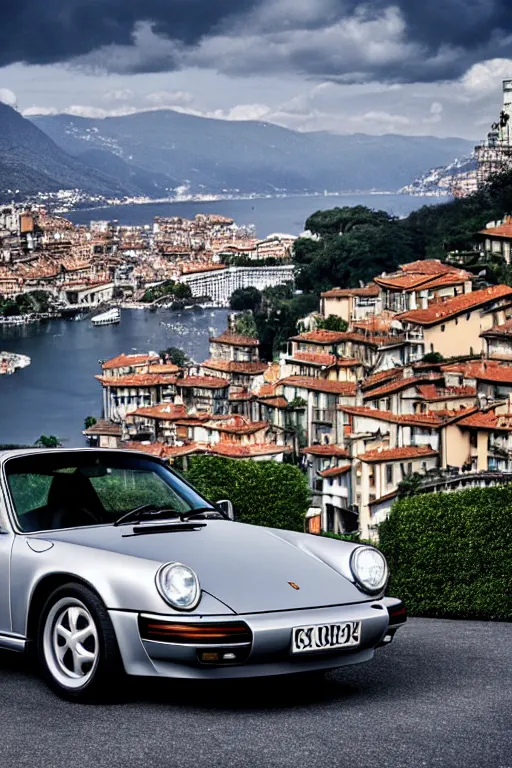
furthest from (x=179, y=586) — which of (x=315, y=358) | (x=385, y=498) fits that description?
(x=315, y=358)

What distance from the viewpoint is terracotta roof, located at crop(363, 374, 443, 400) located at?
30.5m

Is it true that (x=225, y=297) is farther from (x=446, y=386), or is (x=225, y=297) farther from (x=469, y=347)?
(x=446, y=386)

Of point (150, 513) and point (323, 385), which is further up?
point (150, 513)

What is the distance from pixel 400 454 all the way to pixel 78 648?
2383 centimetres

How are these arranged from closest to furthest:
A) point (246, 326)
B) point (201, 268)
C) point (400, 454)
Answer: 1. point (400, 454)
2. point (246, 326)
3. point (201, 268)

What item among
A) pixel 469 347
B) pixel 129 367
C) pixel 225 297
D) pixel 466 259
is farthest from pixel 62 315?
pixel 469 347

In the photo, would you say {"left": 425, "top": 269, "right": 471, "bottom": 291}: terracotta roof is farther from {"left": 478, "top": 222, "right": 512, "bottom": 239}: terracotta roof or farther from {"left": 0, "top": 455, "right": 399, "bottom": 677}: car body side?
{"left": 0, "top": 455, "right": 399, "bottom": 677}: car body side

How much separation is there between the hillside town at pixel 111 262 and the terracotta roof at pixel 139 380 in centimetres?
1465

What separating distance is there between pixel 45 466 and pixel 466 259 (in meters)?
38.7

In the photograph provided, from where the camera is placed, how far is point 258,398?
36.1 meters

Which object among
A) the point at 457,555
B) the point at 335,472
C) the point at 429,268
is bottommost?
the point at 335,472

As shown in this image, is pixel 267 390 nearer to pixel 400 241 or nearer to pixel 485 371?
pixel 485 371

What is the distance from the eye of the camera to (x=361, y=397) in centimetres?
3269

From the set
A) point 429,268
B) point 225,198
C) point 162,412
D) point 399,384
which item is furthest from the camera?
point 225,198
